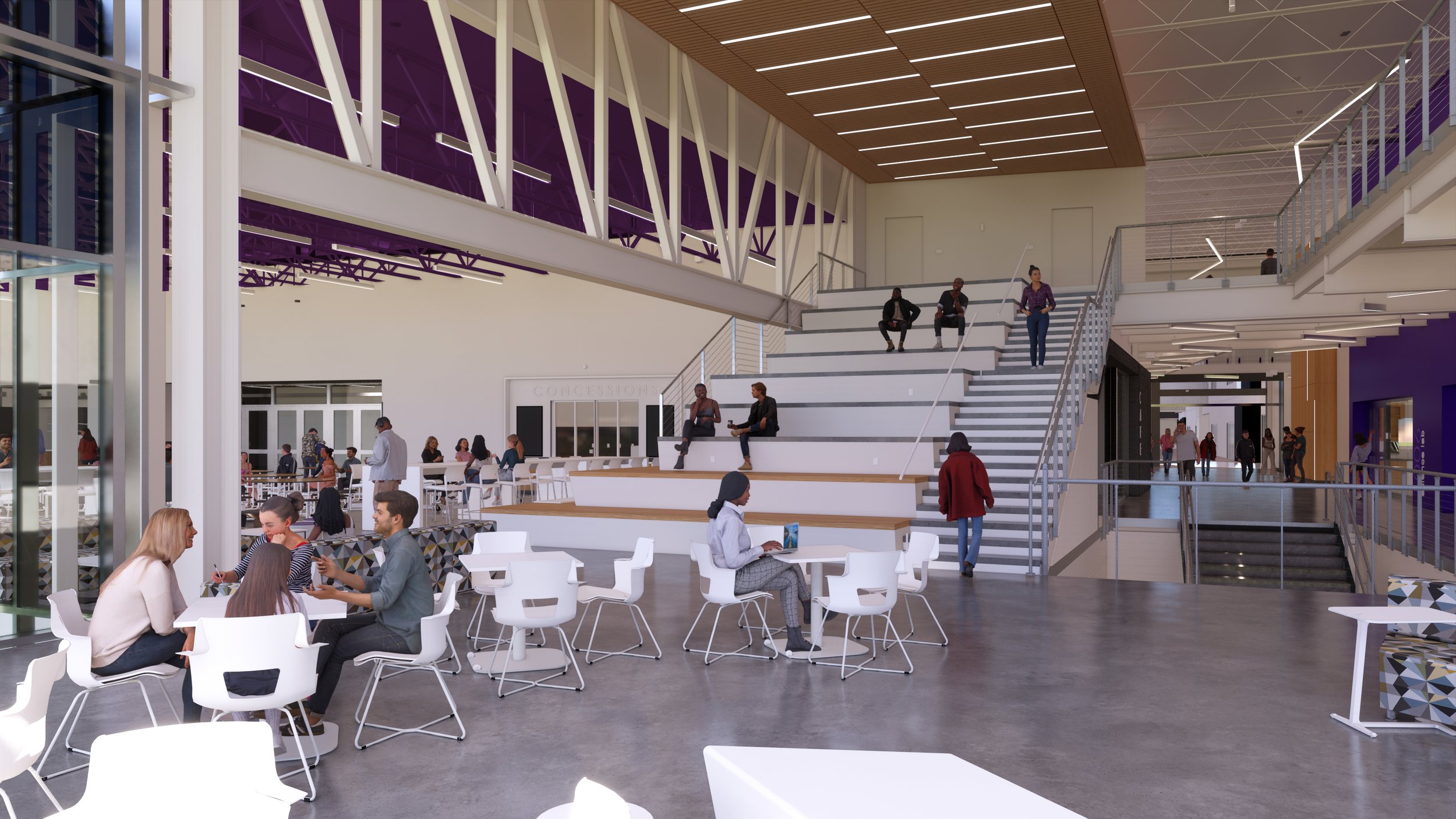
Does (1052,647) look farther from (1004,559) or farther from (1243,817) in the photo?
(1004,559)

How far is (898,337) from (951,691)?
10738 millimetres

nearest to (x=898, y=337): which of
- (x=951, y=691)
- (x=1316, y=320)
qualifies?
(x=1316, y=320)

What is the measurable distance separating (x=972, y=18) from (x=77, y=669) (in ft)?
32.9

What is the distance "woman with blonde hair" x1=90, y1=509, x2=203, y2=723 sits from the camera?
4.09 m

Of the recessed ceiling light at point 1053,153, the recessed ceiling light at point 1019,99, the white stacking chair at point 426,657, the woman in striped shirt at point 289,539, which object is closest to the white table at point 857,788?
the white stacking chair at point 426,657

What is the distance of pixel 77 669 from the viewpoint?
3.93 metres

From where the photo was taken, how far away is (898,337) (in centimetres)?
1562

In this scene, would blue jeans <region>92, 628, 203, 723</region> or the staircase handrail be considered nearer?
blue jeans <region>92, 628, 203, 723</region>

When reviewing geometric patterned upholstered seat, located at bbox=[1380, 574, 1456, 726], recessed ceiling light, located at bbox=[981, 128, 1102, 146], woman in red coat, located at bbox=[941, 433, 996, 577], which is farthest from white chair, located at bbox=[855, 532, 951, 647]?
recessed ceiling light, located at bbox=[981, 128, 1102, 146]

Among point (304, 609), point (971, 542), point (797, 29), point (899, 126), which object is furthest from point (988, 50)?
point (304, 609)

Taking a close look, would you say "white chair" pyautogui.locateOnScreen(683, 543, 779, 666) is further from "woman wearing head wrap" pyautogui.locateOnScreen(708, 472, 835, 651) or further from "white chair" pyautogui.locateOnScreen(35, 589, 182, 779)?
"white chair" pyautogui.locateOnScreen(35, 589, 182, 779)

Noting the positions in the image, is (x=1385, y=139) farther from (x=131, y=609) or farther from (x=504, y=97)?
(x=131, y=609)

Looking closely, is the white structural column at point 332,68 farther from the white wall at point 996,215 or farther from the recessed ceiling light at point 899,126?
the white wall at point 996,215

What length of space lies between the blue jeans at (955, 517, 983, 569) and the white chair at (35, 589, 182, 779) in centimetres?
635
